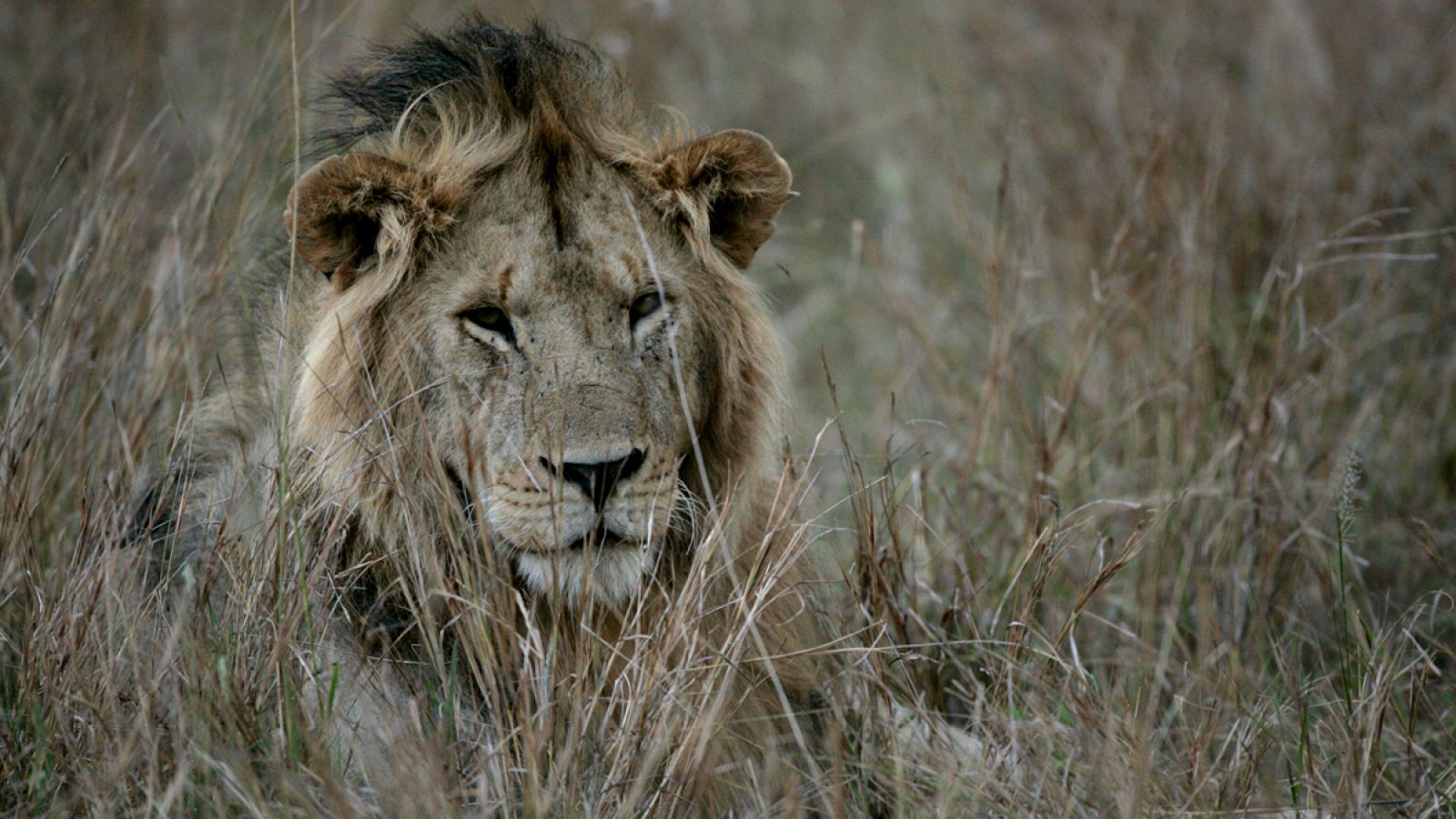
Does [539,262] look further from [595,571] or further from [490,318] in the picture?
[595,571]

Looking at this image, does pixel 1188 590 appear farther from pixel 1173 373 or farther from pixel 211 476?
pixel 211 476

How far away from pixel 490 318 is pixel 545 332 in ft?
0.47

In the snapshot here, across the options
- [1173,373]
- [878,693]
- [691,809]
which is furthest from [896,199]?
[691,809]

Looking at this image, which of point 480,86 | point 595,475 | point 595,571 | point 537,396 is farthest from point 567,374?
point 480,86

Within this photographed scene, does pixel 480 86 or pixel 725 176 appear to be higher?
pixel 480 86

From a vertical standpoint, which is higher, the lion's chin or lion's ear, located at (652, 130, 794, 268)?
lion's ear, located at (652, 130, 794, 268)

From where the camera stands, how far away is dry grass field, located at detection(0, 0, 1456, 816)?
2598 mm

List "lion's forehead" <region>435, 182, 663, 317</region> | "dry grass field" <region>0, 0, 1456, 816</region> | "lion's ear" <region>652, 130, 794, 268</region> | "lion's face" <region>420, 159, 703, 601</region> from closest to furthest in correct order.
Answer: "dry grass field" <region>0, 0, 1456, 816</region>
"lion's face" <region>420, 159, 703, 601</region>
"lion's forehead" <region>435, 182, 663, 317</region>
"lion's ear" <region>652, 130, 794, 268</region>

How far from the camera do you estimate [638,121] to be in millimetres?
3273

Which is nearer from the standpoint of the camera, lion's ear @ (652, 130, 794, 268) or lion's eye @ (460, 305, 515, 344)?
lion's eye @ (460, 305, 515, 344)

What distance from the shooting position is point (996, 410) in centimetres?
432

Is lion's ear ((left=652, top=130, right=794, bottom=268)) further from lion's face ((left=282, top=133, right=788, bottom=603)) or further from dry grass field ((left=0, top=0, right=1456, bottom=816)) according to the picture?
dry grass field ((left=0, top=0, right=1456, bottom=816))

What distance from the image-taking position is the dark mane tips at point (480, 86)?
3035mm

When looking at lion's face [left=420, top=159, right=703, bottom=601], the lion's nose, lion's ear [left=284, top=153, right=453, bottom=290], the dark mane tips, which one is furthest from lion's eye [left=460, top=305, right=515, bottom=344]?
the dark mane tips
